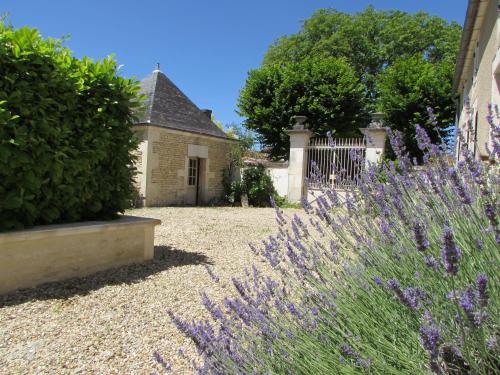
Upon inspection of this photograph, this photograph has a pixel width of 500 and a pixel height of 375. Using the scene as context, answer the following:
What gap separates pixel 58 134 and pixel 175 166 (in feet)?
29.4

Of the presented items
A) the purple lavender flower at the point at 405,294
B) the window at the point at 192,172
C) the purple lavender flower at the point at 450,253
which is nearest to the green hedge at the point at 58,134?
the purple lavender flower at the point at 405,294

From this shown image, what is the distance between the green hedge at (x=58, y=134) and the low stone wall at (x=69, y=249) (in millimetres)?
192

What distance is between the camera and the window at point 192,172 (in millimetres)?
13656

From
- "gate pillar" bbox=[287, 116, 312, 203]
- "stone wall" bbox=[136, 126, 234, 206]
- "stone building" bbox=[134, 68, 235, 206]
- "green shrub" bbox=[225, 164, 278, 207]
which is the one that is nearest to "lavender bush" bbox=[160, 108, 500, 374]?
"stone building" bbox=[134, 68, 235, 206]

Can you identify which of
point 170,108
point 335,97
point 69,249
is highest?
point 335,97

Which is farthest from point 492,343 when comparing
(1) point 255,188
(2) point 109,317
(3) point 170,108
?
(3) point 170,108

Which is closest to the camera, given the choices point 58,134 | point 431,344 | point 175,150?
point 431,344

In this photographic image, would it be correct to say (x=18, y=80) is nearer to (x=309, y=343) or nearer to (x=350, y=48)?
(x=309, y=343)

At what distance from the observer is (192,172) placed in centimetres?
1377

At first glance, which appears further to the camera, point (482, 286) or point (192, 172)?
point (192, 172)

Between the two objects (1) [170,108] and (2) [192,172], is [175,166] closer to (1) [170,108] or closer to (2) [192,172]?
(2) [192,172]

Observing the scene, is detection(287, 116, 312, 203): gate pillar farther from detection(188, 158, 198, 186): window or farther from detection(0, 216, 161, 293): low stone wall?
detection(0, 216, 161, 293): low stone wall

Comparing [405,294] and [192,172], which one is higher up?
[192,172]

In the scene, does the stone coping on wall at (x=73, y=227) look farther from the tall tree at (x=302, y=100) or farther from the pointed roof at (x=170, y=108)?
the tall tree at (x=302, y=100)
